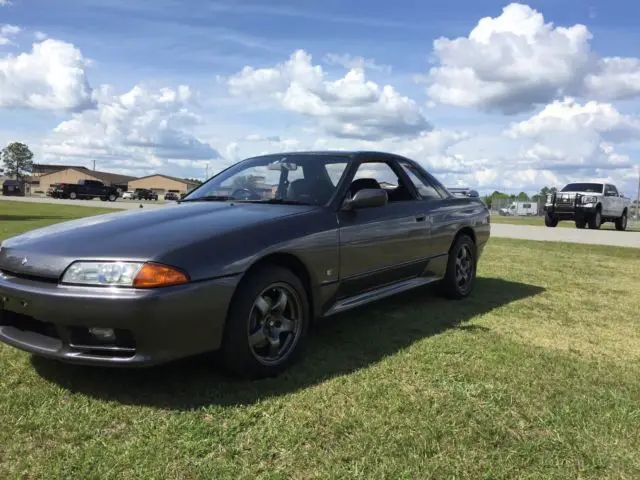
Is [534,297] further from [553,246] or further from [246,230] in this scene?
[553,246]

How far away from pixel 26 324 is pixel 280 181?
2.03 meters

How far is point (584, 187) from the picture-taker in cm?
2147

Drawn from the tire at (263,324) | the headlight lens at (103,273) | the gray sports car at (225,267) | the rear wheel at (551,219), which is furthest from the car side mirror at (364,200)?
the rear wheel at (551,219)

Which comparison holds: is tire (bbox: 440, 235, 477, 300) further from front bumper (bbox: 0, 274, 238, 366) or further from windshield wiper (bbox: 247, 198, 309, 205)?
front bumper (bbox: 0, 274, 238, 366)

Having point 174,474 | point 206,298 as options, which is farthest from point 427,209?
point 174,474

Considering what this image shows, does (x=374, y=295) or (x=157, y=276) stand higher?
(x=157, y=276)

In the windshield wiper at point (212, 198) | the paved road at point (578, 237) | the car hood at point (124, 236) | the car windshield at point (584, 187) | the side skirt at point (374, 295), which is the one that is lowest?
the paved road at point (578, 237)

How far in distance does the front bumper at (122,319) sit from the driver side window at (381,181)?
5.65 feet

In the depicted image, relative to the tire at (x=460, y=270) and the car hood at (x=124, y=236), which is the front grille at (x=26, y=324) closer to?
the car hood at (x=124, y=236)

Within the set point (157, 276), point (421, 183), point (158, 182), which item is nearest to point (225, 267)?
point (157, 276)

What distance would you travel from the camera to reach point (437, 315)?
498cm

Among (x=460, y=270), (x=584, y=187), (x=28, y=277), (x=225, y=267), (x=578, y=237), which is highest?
(x=584, y=187)

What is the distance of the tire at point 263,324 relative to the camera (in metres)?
3.10

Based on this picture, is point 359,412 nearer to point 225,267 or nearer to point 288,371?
point 288,371
